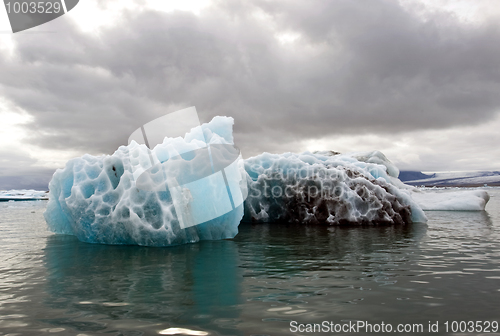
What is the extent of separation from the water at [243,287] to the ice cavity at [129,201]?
2.66 ft

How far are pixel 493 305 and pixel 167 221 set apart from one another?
24.7ft

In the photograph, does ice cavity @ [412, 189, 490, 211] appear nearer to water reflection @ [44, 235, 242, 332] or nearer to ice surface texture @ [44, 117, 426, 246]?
ice surface texture @ [44, 117, 426, 246]

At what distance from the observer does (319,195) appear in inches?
598

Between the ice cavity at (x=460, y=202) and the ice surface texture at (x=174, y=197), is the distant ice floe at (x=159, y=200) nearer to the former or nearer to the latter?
the ice surface texture at (x=174, y=197)

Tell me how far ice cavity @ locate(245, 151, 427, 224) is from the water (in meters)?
5.85

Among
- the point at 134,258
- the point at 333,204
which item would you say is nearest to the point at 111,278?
the point at 134,258

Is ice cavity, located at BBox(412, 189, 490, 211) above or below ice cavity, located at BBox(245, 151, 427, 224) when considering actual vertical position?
below

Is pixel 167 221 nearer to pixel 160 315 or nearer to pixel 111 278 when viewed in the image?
pixel 111 278

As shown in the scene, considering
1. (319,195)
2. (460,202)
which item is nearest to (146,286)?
(319,195)

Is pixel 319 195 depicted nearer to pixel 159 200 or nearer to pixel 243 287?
pixel 159 200

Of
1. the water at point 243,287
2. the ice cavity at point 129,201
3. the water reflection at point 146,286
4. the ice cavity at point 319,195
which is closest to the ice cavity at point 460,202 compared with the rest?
the ice cavity at point 319,195

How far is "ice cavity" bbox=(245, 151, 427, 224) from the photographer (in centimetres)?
1466

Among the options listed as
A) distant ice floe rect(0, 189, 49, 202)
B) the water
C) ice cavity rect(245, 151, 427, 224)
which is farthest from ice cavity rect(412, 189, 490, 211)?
distant ice floe rect(0, 189, 49, 202)

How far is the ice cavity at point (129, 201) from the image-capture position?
933cm
